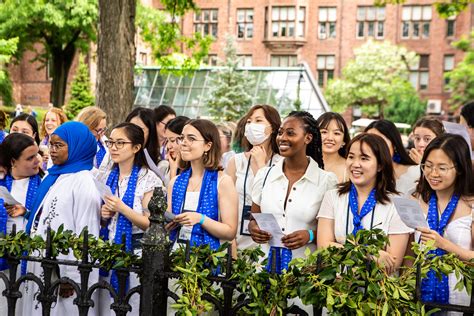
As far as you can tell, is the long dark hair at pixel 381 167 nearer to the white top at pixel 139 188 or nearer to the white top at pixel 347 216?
the white top at pixel 347 216

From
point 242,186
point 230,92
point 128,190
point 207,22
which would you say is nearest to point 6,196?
point 128,190

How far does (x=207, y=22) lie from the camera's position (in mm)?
46531

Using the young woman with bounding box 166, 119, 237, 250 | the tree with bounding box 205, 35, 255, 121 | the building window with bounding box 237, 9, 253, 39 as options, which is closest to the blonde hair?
the young woman with bounding box 166, 119, 237, 250

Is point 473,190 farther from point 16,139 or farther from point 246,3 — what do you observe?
point 246,3

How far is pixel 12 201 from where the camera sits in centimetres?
426

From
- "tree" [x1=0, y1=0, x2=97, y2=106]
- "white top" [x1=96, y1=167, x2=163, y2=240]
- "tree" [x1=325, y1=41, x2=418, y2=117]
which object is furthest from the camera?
"tree" [x1=325, y1=41, x2=418, y2=117]

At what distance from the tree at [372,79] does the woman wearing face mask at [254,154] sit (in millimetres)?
36745

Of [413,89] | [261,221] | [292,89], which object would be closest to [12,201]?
[261,221]

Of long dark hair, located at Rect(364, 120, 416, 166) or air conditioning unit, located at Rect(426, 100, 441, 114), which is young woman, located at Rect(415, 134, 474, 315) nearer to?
long dark hair, located at Rect(364, 120, 416, 166)

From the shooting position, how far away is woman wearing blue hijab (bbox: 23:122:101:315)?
4117 millimetres

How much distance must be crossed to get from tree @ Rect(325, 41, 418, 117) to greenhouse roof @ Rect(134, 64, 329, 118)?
482 inches

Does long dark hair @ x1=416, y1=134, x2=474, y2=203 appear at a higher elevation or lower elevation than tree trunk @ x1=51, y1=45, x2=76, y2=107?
lower

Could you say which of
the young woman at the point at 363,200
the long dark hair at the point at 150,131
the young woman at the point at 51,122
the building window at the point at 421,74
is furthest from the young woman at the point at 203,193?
the building window at the point at 421,74

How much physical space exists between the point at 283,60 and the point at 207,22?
20.5 feet
